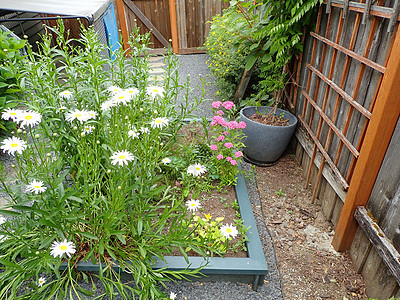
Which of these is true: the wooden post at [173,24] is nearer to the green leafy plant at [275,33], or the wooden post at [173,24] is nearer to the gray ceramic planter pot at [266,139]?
the green leafy plant at [275,33]

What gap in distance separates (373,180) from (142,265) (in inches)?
53.7

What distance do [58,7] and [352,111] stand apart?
12.3ft

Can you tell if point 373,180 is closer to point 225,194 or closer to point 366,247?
point 366,247

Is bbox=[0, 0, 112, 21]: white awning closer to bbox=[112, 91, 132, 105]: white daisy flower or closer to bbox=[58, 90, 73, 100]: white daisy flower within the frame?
bbox=[58, 90, 73, 100]: white daisy flower

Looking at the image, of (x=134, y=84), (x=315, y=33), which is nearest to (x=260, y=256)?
(x=134, y=84)

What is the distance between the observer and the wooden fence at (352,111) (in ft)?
5.04

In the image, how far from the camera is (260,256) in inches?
69.9

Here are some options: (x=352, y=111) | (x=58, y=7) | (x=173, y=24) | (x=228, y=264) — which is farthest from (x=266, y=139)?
(x=173, y=24)

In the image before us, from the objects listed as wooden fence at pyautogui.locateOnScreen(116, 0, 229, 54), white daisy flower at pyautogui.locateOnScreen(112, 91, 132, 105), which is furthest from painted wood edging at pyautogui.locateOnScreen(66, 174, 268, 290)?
wooden fence at pyautogui.locateOnScreen(116, 0, 229, 54)

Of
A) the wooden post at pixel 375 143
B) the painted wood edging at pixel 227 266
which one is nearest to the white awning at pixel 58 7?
the painted wood edging at pixel 227 266

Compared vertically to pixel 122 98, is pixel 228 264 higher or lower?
lower

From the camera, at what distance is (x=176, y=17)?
20.7 feet

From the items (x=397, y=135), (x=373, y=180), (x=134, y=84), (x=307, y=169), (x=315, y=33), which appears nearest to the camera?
(x=397, y=135)

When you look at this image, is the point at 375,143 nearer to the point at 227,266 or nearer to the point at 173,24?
the point at 227,266
